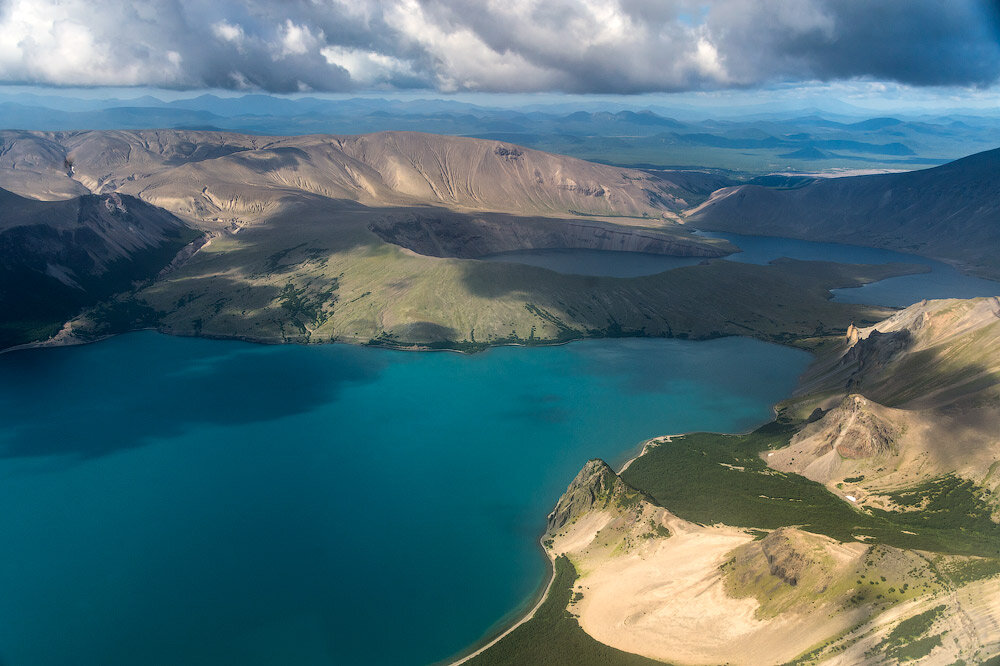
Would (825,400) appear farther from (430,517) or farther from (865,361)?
(430,517)

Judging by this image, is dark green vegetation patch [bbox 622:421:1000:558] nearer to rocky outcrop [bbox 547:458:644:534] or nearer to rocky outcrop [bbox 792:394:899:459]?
rocky outcrop [bbox 547:458:644:534]

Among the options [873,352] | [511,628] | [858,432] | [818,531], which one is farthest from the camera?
[873,352]

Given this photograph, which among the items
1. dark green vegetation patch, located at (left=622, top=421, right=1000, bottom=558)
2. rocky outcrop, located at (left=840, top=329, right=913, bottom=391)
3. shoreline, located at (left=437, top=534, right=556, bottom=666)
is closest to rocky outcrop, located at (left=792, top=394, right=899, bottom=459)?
dark green vegetation patch, located at (left=622, top=421, right=1000, bottom=558)

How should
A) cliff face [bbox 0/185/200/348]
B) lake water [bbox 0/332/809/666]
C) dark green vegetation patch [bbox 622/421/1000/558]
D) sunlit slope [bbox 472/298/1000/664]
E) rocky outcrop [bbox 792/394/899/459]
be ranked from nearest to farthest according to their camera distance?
1. sunlit slope [bbox 472/298/1000/664]
2. lake water [bbox 0/332/809/666]
3. dark green vegetation patch [bbox 622/421/1000/558]
4. rocky outcrop [bbox 792/394/899/459]
5. cliff face [bbox 0/185/200/348]

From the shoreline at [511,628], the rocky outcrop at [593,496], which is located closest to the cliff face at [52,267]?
the rocky outcrop at [593,496]

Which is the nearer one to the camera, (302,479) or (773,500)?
(773,500)

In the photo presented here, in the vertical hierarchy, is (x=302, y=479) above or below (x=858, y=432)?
below

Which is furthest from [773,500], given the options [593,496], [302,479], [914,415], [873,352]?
[302,479]

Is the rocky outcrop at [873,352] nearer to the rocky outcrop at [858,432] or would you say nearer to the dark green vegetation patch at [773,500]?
the dark green vegetation patch at [773,500]

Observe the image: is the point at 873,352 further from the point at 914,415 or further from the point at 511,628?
the point at 511,628

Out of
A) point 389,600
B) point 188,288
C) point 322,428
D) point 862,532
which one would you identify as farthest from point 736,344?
point 188,288
